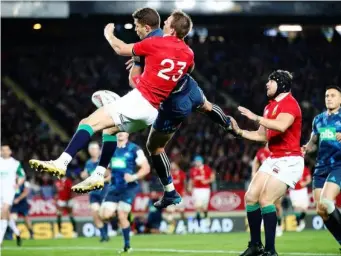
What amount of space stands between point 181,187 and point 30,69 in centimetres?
1332

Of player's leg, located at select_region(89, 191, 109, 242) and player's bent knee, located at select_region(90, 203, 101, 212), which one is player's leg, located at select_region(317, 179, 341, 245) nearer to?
player's leg, located at select_region(89, 191, 109, 242)

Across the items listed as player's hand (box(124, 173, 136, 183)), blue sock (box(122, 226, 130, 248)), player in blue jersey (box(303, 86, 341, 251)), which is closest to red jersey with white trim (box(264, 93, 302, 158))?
player in blue jersey (box(303, 86, 341, 251))

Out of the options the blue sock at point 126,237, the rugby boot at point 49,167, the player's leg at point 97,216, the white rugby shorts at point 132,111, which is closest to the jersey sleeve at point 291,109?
the white rugby shorts at point 132,111

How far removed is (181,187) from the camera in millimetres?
23297

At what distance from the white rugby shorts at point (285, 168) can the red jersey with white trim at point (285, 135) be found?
0.24 ft

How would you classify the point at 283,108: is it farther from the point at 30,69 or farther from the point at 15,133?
the point at 30,69

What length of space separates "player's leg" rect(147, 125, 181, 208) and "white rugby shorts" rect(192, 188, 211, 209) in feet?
40.7

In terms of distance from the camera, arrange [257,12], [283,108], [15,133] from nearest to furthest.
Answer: [283,108] < [257,12] < [15,133]

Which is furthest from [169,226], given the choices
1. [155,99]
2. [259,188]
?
[155,99]

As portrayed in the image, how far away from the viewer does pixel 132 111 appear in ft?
29.8

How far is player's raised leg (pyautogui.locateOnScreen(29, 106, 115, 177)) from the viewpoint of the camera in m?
8.51

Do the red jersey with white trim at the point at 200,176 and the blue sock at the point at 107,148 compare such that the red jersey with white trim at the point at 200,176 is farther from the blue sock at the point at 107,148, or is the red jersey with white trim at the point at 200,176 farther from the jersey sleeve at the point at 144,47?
the jersey sleeve at the point at 144,47

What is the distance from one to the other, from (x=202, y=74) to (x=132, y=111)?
25982 mm

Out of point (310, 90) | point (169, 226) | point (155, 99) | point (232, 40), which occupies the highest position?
point (232, 40)
